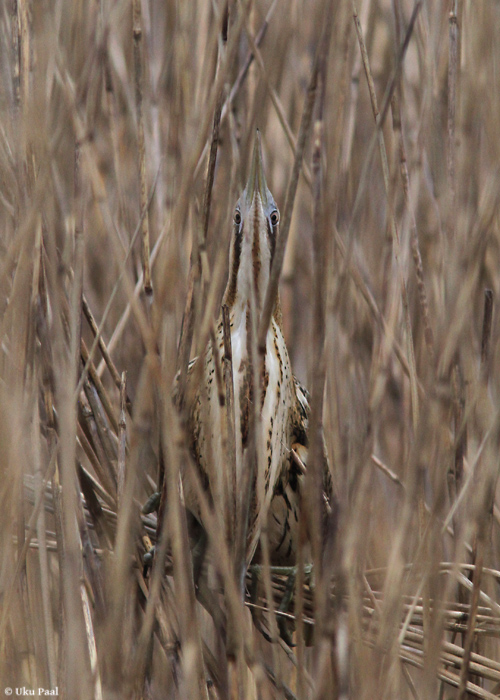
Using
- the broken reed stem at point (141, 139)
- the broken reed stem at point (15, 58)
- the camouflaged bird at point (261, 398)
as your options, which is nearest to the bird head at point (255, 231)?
the camouflaged bird at point (261, 398)

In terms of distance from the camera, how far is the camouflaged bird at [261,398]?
1048 millimetres

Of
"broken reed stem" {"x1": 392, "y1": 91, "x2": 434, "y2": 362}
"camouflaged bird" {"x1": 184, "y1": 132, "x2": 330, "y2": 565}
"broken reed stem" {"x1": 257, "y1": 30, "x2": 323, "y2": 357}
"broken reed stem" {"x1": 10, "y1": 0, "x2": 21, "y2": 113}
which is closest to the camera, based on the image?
"broken reed stem" {"x1": 257, "y1": 30, "x2": 323, "y2": 357}

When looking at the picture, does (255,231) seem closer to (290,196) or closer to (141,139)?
(141,139)

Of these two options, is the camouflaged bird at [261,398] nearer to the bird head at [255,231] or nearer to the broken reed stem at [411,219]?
the bird head at [255,231]

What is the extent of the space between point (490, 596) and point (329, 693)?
0.35 m

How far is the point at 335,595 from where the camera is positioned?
0.71 meters

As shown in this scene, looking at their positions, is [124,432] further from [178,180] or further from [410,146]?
[410,146]

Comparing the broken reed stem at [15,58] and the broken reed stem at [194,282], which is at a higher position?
the broken reed stem at [15,58]

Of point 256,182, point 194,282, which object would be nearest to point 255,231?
point 256,182

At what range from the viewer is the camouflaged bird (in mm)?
1048

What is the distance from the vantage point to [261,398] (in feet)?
3.34

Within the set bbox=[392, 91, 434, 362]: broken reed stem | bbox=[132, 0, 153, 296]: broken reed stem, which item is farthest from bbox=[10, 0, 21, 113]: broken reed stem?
bbox=[392, 91, 434, 362]: broken reed stem

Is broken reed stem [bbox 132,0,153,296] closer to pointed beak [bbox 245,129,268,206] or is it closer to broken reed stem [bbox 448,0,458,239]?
pointed beak [bbox 245,129,268,206]

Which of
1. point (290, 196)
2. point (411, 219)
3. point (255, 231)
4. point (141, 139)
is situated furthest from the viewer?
point (255, 231)
